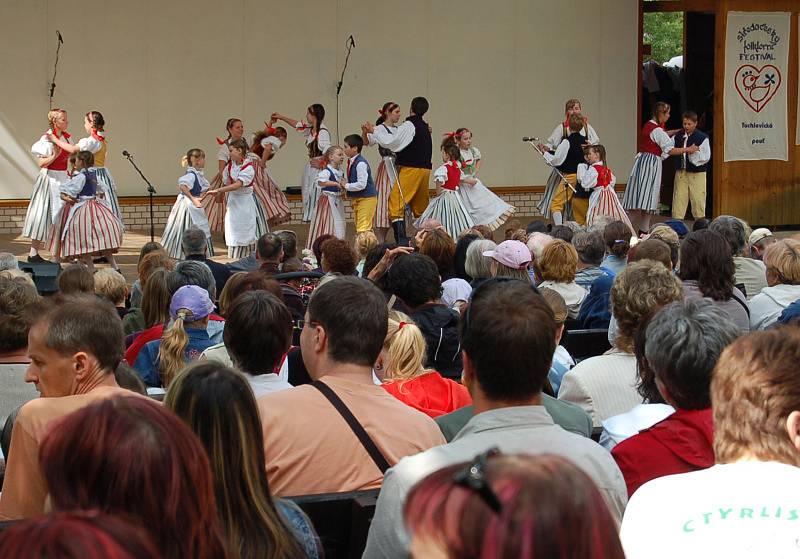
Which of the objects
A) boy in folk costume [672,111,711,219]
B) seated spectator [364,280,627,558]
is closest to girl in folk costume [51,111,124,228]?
boy in folk costume [672,111,711,219]

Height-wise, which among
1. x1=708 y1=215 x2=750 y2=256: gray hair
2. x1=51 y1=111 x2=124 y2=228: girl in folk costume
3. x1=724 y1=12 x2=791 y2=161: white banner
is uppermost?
x1=724 y1=12 x2=791 y2=161: white banner

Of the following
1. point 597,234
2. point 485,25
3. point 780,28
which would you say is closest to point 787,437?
point 597,234

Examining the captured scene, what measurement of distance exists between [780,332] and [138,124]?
12701mm

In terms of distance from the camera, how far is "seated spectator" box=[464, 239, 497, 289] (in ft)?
19.4

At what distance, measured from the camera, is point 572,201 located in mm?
12391

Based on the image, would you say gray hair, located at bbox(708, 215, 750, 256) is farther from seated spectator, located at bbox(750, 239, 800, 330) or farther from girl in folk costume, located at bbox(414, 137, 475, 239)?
girl in folk costume, located at bbox(414, 137, 475, 239)

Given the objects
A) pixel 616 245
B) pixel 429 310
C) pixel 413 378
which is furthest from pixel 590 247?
pixel 413 378

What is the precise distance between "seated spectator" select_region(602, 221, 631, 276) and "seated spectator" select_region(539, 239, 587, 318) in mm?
712

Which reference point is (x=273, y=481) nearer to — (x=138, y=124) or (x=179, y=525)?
(x=179, y=525)

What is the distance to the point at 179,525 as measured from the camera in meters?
1.55

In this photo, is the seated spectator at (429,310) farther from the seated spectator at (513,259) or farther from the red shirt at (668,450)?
the red shirt at (668,450)

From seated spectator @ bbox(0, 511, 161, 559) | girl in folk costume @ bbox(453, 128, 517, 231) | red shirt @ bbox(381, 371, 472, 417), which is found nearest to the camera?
seated spectator @ bbox(0, 511, 161, 559)

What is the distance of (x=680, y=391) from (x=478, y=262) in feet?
11.3

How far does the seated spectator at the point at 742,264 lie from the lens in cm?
627
